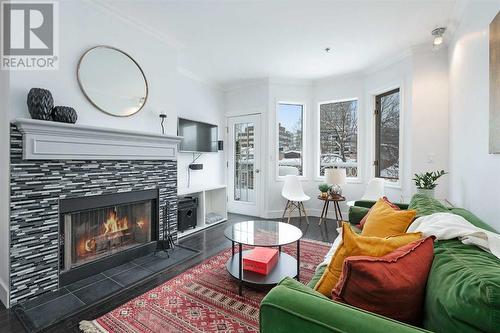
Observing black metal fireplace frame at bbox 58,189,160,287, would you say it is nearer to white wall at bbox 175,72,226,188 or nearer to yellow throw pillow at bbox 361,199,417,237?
white wall at bbox 175,72,226,188

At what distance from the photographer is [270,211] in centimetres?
456

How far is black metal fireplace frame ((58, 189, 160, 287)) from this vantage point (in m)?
2.11

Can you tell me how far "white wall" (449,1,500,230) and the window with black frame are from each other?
3.05 ft

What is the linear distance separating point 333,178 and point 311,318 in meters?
3.23

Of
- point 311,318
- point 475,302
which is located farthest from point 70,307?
point 475,302

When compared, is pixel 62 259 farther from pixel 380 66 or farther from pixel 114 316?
pixel 380 66

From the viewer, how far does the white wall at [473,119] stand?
1682mm

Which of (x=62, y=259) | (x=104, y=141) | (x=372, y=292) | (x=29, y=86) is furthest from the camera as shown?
(x=104, y=141)

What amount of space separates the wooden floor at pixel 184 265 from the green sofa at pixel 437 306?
162 centimetres

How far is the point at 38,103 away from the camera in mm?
1878

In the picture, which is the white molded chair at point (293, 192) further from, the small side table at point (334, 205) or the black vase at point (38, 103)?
the black vase at point (38, 103)

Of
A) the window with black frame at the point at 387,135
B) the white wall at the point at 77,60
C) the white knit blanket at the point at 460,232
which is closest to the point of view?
the white knit blanket at the point at 460,232

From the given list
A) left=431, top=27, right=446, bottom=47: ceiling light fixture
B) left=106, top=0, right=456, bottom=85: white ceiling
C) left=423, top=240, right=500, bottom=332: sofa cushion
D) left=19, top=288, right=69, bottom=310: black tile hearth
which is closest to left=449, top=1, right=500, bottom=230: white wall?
left=431, top=27, right=446, bottom=47: ceiling light fixture

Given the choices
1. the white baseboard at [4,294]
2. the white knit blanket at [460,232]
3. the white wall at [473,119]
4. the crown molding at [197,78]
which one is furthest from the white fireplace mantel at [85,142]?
the white wall at [473,119]
